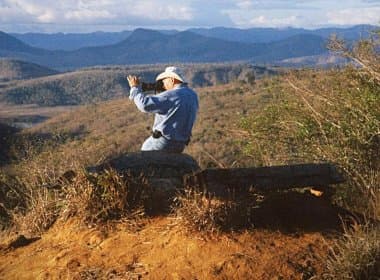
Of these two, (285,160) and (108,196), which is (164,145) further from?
(285,160)

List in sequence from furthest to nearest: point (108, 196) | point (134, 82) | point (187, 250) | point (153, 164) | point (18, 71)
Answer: point (18, 71) → point (134, 82) → point (153, 164) → point (108, 196) → point (187, 250)

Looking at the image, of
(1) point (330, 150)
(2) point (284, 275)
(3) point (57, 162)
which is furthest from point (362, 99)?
(2) point (284, 275)

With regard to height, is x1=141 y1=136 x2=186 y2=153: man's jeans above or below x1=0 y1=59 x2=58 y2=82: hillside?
above

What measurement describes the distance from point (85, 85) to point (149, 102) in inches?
5413

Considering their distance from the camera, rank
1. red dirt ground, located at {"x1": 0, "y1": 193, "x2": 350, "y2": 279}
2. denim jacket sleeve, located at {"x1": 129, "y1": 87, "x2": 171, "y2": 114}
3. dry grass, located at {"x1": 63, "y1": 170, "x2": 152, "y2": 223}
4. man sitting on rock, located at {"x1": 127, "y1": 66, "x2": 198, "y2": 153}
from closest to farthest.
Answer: red dirt ground, located at {"x1": 0, "y1": 193, "x2": 350, "y2": 279} < dry grass, located at {"x1": 63, "y1": 170, "x2": 152, "y2": 223} < denim jacket sleeve, located at {"x1": 129, "y1": 87, "x2": 171, "y2": 114} < man sitting on rock, located at {"x1": 127, "y1": 66, "x2": 198, "y2": 153}

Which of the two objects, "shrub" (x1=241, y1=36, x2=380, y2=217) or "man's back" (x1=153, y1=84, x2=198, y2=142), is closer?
"man's back" (x1=153, y1=84, x2=198, y2=142)

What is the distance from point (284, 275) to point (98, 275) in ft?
4.52

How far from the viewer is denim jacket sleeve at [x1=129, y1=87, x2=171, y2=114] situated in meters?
5.97

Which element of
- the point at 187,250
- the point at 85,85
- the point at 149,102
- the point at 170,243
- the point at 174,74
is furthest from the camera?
the point at 85,85

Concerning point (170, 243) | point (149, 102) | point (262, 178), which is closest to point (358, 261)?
point (170, 243)

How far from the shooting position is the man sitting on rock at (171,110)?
613 centimetres

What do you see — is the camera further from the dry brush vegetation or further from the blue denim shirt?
the dry brush vegetation

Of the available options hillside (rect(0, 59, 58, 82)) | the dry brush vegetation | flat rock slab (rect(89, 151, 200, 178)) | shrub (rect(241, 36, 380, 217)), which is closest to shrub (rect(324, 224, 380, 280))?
the dry brush vegetation

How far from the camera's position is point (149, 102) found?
6.02m
